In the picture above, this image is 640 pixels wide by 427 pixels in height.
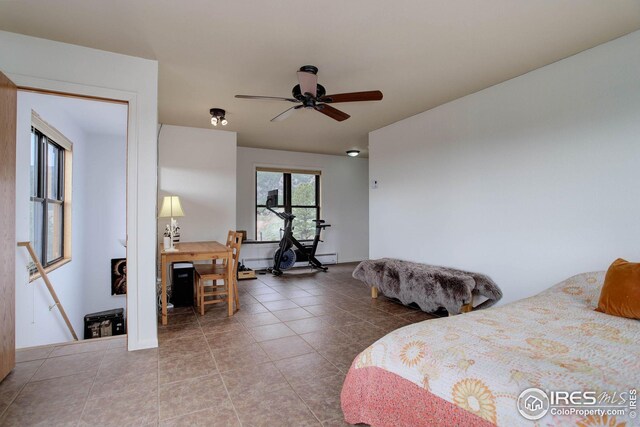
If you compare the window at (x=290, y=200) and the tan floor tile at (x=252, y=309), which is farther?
the window at (x=290, y=200)

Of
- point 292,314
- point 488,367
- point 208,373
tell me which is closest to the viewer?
point 488,367

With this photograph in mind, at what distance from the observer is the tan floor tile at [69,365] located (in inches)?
93.4

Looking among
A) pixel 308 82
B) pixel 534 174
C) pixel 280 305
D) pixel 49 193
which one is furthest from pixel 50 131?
pixel 534 174

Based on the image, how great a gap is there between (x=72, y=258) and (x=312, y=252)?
4.14 metres

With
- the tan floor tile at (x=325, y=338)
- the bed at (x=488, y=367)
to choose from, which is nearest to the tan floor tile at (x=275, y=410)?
the bed at (x=488, y=367)

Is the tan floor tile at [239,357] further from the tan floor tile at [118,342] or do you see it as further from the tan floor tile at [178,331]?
the tan floor tile at [118,342]

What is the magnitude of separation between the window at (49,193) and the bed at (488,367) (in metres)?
4.08

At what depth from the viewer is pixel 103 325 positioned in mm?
4641

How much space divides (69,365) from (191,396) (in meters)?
1.23

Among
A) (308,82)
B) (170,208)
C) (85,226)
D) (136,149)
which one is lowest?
(85,226)

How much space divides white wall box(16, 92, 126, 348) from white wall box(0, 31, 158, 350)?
1330 mm

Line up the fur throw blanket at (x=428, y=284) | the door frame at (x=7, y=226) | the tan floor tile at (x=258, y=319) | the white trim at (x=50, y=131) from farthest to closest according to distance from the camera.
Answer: the white trim at (x=50, y=131), the tan floor tile at (x=258, y=319), the fur throw blanket at (x=428, y=284), the door frame at (x=7, y=226)

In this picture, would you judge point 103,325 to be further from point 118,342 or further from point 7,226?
point 7,226

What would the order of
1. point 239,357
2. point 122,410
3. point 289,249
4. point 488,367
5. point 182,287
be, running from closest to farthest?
point 488,367 < point 122,410 < point 239,357 < point 182,287 < point 289,249
